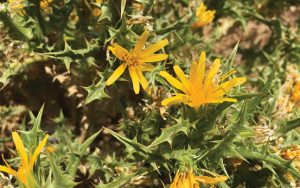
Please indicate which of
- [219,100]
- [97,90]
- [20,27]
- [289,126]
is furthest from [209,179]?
[20,27]

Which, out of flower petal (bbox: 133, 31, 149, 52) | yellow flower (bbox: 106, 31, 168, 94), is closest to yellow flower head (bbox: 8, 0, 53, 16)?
yellow flower (bbox: 106, 31, 168, 94)

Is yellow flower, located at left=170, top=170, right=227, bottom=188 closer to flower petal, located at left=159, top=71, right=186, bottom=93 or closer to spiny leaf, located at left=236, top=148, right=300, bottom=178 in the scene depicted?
spiny leaf, located at left=236, top=148, right=300, bottom=178

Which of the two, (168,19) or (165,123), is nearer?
(165,123)

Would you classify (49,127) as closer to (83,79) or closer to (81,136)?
(81,136)

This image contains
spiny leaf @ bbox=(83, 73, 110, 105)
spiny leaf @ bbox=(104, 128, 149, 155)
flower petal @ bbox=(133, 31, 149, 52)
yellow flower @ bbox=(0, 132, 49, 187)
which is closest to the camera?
yellow flower @ bbox=(0, 132, 49, 187)

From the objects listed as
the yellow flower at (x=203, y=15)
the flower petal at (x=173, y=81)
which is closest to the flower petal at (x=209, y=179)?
the flower petal at (x=173, y=81)

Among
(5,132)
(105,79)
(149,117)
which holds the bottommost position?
(5,132)

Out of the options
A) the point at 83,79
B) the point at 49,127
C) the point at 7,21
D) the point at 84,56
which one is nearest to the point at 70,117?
the point at 49,127
